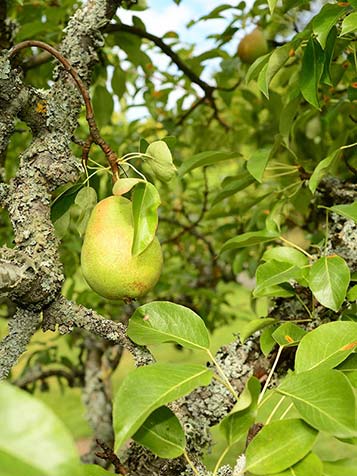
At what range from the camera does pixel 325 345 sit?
27.4 inches

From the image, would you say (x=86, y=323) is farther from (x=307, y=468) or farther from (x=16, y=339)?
(x=307, y=468)

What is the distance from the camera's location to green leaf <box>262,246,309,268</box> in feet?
3.05

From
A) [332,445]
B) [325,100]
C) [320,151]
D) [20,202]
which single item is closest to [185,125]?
[320,151]

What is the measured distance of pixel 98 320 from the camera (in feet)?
2.57

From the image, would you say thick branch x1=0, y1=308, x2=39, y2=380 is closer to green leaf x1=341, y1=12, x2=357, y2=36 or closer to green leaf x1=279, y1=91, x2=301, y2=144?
green leaf x1=341, y1=12, x2=357, y2=36

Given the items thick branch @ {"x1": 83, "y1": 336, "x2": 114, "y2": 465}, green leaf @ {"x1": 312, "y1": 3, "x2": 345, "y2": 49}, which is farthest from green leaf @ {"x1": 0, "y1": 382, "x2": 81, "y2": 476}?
thick branch @ {"x1": 83, "y1": 336, "x2": 114, "y2": 465}

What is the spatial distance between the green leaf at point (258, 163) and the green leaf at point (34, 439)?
73 cm

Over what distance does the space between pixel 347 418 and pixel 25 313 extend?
1.26 feet

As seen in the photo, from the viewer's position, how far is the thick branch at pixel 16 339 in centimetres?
73

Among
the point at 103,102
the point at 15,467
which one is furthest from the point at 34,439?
the point at 103,102

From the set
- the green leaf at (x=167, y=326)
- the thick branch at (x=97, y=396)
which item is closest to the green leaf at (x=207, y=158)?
the green leaf at (x=167, y=326)

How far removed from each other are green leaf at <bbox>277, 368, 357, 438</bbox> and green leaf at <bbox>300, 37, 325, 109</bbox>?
0.45m

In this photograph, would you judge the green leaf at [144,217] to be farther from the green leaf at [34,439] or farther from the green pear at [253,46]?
the green pear at [253,46]

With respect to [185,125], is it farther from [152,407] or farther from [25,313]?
[152,407]
